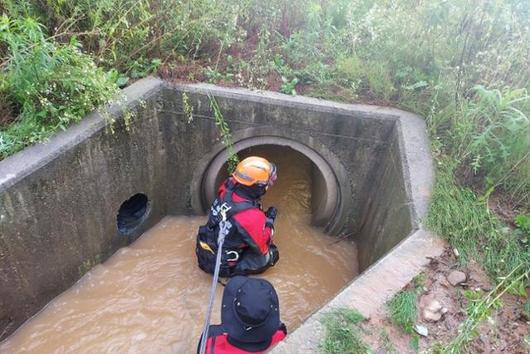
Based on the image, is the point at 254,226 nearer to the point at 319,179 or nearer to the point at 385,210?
the point at 385,210

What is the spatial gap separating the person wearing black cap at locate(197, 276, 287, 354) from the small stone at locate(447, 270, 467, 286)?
128 cm

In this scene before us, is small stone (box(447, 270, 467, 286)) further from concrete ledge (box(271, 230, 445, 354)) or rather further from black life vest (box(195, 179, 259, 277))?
black life vest (box(195, 179, 259, 277))

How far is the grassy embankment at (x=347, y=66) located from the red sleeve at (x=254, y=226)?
60.7 inches

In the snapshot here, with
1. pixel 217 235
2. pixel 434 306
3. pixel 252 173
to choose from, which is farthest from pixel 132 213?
pixel 434 306

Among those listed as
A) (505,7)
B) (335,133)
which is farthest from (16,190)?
(505,7)

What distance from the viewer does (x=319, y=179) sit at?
5.63 m

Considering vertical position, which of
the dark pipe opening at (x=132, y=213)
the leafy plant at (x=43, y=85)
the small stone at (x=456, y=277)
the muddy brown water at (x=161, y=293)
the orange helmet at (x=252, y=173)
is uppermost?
the leafy plant at (x=43, y=85)

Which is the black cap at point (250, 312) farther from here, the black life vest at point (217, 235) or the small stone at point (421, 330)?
the black life vest at point (217, 235)

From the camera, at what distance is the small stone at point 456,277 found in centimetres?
307

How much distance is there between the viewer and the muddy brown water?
388 centimetres

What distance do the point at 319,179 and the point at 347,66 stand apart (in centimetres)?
148

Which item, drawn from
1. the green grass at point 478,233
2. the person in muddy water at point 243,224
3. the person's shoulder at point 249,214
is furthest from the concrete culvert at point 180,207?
the person's shoulder at point 249,214

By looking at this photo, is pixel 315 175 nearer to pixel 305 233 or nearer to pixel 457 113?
pixel 305 233

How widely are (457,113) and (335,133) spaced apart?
129 centimetres
